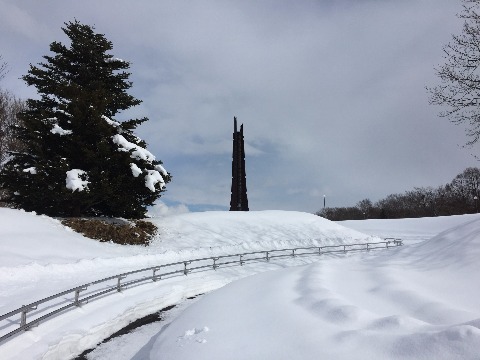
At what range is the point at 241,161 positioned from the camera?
49.3m

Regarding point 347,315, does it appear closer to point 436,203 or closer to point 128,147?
point 128,147

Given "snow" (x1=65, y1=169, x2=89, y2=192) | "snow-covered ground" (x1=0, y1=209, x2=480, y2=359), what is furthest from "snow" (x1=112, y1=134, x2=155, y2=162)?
"snow-covered ground" (x1=0, y1=209, x2=480, y2=359)

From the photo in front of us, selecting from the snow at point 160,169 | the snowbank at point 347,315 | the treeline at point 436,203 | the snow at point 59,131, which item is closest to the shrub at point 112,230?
the snow at point 160,169

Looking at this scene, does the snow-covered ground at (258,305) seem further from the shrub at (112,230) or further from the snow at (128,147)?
the snow at (128,147)

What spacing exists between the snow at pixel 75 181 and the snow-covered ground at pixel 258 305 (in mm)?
2463

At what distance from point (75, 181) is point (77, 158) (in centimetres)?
401

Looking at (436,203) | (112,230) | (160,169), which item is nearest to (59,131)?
(160,169)

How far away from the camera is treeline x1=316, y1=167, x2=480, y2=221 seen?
293ft

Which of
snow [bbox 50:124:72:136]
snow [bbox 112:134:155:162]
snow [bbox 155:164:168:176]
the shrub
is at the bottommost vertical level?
the shrub

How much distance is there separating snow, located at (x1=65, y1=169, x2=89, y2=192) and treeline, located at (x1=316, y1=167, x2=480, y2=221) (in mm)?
69471

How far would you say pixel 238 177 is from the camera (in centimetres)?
4825

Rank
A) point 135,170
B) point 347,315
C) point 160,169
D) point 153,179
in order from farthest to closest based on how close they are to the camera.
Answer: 1. point 160,169
2. point 153,179
3. point 135,170
4. point 347,315

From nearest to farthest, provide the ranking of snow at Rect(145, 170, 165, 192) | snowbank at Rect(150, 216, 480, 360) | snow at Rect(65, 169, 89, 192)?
snowbank at Rect(150, 216, 480, 360), snow at Rect(65, 169, 89, 192), snow at Rect(145, 170, 165, 192)

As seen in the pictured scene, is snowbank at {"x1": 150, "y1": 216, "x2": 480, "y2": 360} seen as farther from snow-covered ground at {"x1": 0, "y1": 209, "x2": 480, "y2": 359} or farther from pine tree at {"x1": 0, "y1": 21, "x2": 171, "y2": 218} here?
pine tree at {"x1": 0, "y1": 21, "x2": 171, "y2": 218}
